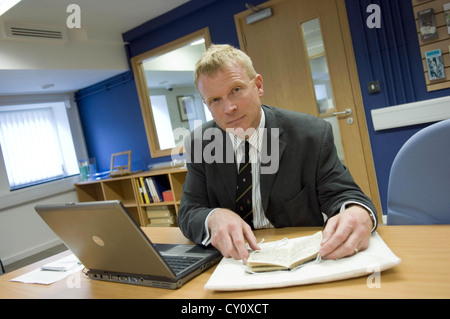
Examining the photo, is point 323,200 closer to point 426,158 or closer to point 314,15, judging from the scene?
point 426,158

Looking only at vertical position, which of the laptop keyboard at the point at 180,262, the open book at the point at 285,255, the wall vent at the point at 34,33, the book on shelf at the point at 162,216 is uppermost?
the wall vent at the point at 34,33

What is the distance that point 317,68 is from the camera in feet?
11.3

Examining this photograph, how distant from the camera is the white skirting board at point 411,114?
9.23 feet

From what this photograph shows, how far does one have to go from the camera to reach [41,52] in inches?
158

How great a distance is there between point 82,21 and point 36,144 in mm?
2194

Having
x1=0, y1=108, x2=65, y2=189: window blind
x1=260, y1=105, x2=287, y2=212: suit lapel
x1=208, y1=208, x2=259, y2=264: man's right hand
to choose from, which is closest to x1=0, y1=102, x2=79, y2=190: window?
x1=0, y1=108, x2=65, y2=189: window blind

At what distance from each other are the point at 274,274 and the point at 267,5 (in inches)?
130

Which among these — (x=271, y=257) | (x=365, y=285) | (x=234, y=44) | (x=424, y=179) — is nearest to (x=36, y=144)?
(x=234, y=44)

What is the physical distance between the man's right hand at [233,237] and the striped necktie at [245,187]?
1.03 ft

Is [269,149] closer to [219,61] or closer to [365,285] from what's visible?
[219,61]

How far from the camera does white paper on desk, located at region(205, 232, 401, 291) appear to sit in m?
0.76

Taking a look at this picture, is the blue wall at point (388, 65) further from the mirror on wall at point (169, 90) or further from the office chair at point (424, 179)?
the office chair at point (424, 179)

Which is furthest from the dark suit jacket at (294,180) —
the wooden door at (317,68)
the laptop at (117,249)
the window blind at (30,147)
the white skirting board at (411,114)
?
the window blind at (30,147)
